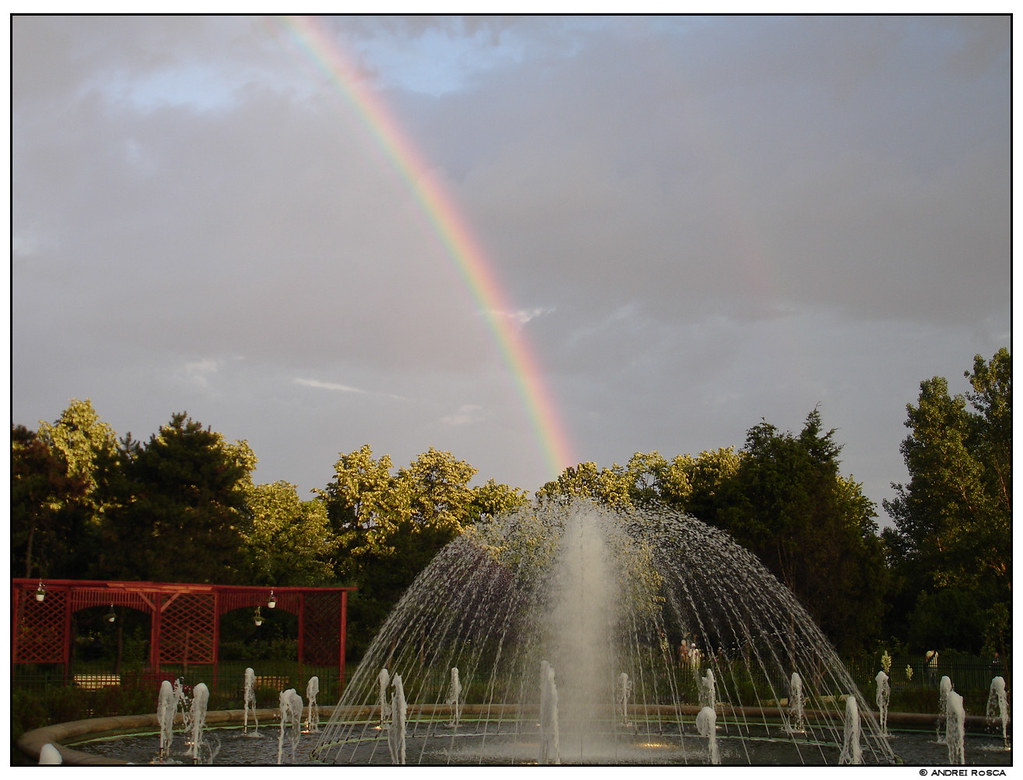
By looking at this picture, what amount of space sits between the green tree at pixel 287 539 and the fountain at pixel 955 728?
3537cm

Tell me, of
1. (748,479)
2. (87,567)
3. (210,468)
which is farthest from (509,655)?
(87,567)

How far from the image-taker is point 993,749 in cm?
1547

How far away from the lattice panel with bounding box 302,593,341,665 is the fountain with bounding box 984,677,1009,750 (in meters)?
16.3

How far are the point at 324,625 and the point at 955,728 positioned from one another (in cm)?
1882

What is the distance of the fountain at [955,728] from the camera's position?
13180mm

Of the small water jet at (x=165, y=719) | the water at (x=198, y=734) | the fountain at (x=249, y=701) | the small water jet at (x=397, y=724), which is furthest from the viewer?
the fountain at (x=249, y=701)

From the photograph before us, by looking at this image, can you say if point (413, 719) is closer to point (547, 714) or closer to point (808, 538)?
point (547, 714)

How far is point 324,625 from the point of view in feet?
95.6

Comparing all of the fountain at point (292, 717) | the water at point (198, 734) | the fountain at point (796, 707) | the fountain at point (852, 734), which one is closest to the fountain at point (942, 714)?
the fountain at point (796, 707)

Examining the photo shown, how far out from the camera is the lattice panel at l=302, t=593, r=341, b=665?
28.5 meters

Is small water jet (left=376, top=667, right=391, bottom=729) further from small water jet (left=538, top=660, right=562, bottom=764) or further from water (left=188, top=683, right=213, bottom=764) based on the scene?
small water jet (left=538, top=660, right=562, bottom=764)

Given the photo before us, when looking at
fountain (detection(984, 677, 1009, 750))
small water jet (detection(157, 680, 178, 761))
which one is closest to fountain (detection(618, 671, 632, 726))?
fountain (detection(984, 677, 1009, 750))

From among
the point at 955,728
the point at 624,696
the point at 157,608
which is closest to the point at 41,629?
the point at 157,608

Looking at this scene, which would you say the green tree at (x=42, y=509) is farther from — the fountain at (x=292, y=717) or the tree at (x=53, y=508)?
the fountain at (x=292, y=717)
